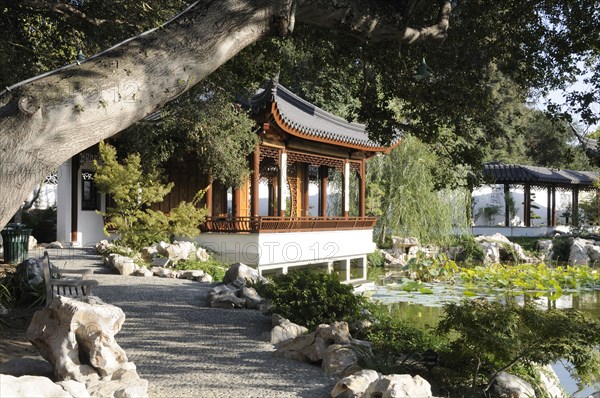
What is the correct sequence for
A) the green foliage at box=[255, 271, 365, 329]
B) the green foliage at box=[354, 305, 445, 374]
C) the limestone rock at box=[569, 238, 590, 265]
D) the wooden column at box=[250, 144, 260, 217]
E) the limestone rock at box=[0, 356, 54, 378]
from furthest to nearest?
the limestone rock at box=[569, 238, 590, 265]
the wooden column at box=[250, 144, 260, 217]
the green foliage at box=[255, 271, 365, 329]
the green foliage at box=[354, 305, 445, 374]
the limestone rock at box=[0, 356, 54, 378]

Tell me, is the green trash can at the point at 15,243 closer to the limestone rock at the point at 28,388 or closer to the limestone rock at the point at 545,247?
the limestone rock at the point at 28,388

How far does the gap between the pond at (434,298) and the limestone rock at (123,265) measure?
439cm

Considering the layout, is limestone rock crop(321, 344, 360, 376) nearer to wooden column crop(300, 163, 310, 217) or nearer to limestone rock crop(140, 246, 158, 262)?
limestone rock crop(140, 246, 158, 262)

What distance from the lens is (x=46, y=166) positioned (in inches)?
114

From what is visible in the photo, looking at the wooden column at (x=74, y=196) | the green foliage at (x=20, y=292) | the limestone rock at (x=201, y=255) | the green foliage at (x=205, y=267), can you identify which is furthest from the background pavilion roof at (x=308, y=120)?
the green foliage at (x=20, y=292)

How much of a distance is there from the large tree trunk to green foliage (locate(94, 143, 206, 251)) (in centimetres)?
701

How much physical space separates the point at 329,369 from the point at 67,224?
1028 cm

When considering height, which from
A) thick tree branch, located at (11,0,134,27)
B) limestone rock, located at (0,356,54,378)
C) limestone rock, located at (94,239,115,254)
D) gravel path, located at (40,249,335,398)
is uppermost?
thick tree branch, located at (11,0,134,27)

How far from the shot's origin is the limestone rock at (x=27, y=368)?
12.5 ft

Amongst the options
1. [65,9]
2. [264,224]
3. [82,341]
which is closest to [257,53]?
[65,9]

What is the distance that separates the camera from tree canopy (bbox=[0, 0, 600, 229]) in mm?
2967

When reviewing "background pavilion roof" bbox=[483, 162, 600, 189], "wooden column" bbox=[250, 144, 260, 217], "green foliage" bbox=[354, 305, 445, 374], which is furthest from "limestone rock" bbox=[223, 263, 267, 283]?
"background pavilion roof" bbox=[483, 162, 600, 189]

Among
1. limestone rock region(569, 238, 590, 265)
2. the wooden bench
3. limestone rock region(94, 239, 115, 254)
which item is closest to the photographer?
the wooden bench

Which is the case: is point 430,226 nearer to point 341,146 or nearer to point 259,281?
point 341,146
